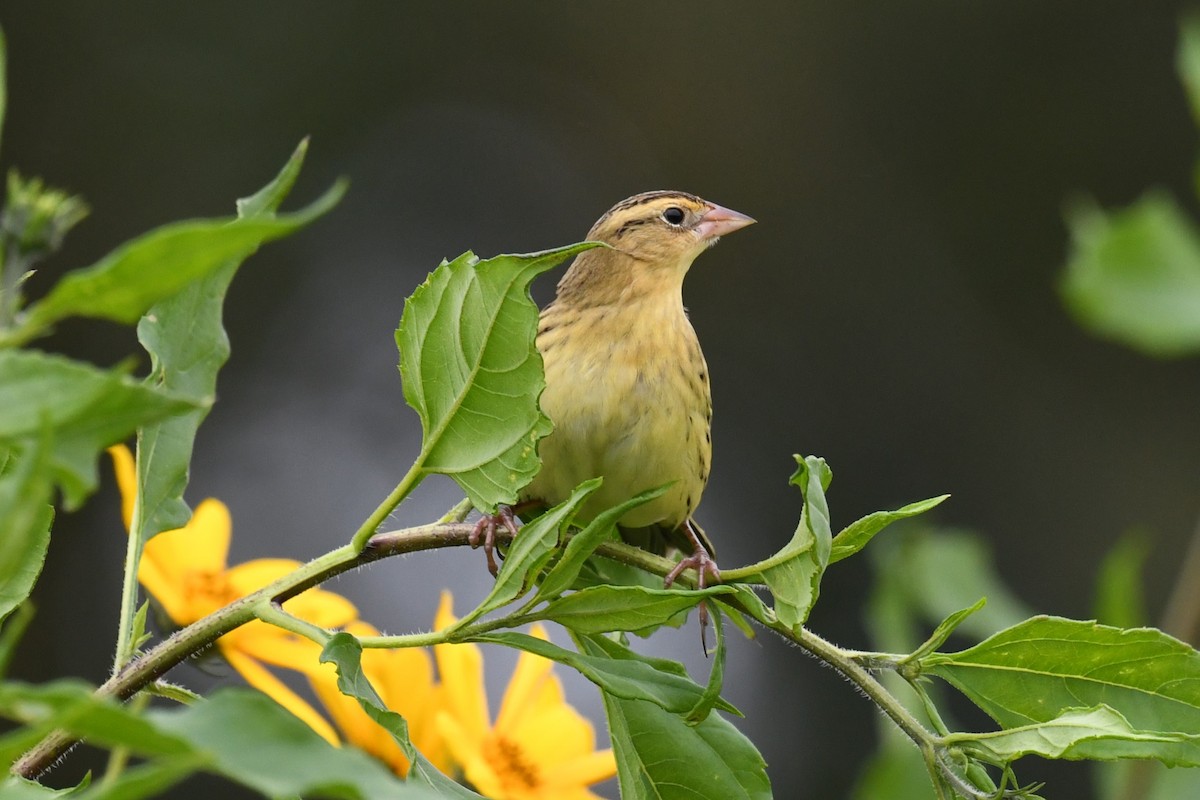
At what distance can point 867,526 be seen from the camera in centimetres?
147

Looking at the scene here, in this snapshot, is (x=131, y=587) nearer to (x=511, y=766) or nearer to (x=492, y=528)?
(x=492, y=528)

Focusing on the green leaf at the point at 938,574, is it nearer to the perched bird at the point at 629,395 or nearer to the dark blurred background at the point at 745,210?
the perched bird at the point at 629,395

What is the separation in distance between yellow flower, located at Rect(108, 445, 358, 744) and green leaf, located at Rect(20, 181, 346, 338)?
87cm

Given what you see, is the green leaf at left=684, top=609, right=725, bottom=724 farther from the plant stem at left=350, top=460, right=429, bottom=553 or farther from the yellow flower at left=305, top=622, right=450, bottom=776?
the yellow flower at left=305, top=622, right=450, bottom=776

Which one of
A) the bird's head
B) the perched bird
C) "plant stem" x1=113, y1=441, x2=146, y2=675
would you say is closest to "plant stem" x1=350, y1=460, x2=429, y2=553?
"plant stem" x1=113, y1=441, x2=146, y2=675

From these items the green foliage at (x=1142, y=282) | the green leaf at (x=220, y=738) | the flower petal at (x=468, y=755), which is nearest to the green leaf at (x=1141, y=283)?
the green foliage at (x=1142, y=282)

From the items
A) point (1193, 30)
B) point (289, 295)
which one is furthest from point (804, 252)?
point (1193, 30)

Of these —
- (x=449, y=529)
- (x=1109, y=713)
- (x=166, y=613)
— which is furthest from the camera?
(x=166, y=613)

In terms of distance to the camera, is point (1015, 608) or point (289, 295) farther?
point (289, 295)

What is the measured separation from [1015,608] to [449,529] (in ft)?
8.28

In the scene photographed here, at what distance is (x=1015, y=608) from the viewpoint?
3.80 meters

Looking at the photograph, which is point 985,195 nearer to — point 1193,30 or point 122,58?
point 122,58

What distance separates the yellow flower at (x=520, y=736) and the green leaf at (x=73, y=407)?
95cm

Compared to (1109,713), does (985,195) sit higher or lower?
lower
